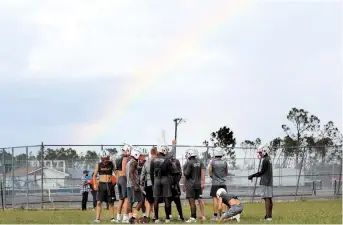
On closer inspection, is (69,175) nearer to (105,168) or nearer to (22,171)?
(22,171)

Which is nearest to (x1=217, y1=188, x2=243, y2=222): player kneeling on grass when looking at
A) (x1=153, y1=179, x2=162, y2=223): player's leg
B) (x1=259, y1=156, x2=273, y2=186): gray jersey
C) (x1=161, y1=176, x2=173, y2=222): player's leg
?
(x1=161, y1=176, x2=173, y2=222): player's leg

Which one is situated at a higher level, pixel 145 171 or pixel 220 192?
pixel 145 171

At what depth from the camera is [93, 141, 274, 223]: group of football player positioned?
57.8ft

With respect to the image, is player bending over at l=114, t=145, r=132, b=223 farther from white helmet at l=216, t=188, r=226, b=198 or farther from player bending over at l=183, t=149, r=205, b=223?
white helmet at l=216, t=188, r=226, b=198

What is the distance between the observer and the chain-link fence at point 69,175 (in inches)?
1171

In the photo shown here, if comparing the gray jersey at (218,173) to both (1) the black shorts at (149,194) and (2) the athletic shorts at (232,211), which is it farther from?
(2) the athletic shorts at (232,211)

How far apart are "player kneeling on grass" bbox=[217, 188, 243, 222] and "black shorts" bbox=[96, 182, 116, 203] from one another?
2787 mm

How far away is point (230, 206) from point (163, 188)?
1723mm

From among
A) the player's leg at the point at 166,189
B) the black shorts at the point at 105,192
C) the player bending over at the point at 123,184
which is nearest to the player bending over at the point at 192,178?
the player's leg at the point at 166,189

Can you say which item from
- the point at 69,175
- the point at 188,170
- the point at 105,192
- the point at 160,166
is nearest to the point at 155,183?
the point at 160,166

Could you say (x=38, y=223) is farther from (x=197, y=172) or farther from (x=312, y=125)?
(x=312, y=125)

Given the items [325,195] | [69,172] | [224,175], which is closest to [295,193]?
[325,195]

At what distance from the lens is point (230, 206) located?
17.1m

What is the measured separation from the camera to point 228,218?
16.8 m
